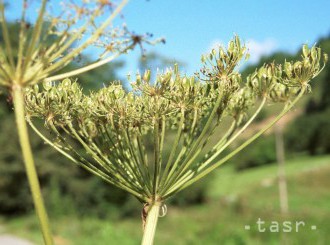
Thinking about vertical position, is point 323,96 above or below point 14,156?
above

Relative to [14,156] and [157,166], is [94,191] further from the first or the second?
[157,166]

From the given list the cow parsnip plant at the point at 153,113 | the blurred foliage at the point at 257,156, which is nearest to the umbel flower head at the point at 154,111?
the cow parsnip plant at the point at 153,113

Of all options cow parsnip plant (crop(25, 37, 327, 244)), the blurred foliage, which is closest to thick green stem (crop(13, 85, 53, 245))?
cow parsnip plant (crop(25, 37, 327, 244))

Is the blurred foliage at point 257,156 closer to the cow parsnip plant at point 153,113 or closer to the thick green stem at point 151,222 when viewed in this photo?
the cow parsnip plant at point 153,113

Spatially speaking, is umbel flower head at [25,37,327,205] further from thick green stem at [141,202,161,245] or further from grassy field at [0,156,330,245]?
grassy field at [0,156,330,245]

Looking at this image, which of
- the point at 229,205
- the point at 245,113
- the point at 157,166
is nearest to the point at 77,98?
the point at 157,166

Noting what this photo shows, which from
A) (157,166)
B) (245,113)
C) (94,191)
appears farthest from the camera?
(94,191)

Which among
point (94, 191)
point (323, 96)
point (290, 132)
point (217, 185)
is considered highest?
point (323, 96)
